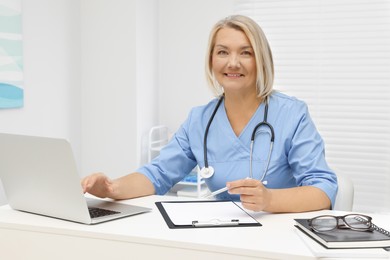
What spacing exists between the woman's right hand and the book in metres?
0.60

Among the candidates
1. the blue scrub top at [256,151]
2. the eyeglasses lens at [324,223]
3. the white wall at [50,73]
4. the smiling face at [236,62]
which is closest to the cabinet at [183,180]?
the white wall at [50,73]

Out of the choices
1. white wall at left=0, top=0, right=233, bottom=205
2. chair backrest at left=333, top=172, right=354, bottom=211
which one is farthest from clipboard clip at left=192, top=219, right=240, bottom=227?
white wall at left=0, top=0, right=233, bottom=205

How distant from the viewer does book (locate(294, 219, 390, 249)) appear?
98cm

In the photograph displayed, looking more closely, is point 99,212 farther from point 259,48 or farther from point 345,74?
point 345,74

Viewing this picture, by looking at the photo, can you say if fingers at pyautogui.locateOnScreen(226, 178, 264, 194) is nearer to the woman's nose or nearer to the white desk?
the white desk

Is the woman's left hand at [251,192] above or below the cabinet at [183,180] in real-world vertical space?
above

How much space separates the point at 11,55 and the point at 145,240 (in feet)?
5.43

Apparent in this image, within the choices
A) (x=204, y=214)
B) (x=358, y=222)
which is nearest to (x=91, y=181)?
(x=204, y=214)

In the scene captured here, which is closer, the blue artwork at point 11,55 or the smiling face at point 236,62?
the smiling face at point 236,62

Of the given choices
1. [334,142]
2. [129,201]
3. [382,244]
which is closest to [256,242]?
[382,244]

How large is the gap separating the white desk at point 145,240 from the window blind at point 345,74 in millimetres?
1687

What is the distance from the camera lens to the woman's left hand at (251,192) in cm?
122

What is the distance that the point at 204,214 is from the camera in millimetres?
1248

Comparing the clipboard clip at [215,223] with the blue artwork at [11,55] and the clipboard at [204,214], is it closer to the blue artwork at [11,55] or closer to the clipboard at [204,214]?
the clipboard at [204,214]
